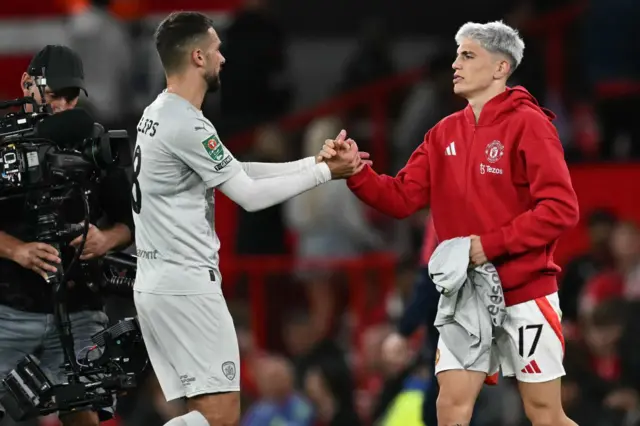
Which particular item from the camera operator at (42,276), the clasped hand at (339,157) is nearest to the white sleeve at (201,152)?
the clasped hand at (339,157)

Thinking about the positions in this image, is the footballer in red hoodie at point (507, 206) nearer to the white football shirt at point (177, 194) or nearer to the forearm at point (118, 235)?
the white football shirt at point (177, 194)

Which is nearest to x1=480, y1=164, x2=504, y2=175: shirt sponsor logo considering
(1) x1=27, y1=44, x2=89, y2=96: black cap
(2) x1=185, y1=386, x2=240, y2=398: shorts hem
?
(2) x1=185, y1=386, x2=240, y2=398: shorts hem

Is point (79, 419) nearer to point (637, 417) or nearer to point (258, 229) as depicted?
point (637, 417)

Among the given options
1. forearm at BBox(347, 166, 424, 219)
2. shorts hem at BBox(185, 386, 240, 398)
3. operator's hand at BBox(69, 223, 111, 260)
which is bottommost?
shorts hem at BBox(185, 386, 240, 398)

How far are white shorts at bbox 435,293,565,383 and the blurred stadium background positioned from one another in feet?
10.1

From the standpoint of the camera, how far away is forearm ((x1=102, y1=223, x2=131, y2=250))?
741 centimetres

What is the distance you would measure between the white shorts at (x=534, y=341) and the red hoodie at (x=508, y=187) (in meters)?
0.06

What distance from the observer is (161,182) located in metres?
6.91

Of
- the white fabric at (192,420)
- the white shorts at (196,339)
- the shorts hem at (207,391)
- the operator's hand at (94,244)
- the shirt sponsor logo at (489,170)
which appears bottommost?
the white fabric at (192,420)

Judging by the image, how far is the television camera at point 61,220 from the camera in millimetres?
7031

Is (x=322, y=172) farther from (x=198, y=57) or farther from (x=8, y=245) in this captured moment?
(x=8, y=245)

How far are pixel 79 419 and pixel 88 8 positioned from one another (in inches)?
273

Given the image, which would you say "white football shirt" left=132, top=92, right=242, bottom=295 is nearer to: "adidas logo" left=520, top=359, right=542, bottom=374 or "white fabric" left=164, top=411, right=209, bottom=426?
"white fabric" left=164, top=411, right=209, bottom=426

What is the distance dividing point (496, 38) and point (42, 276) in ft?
7.75
